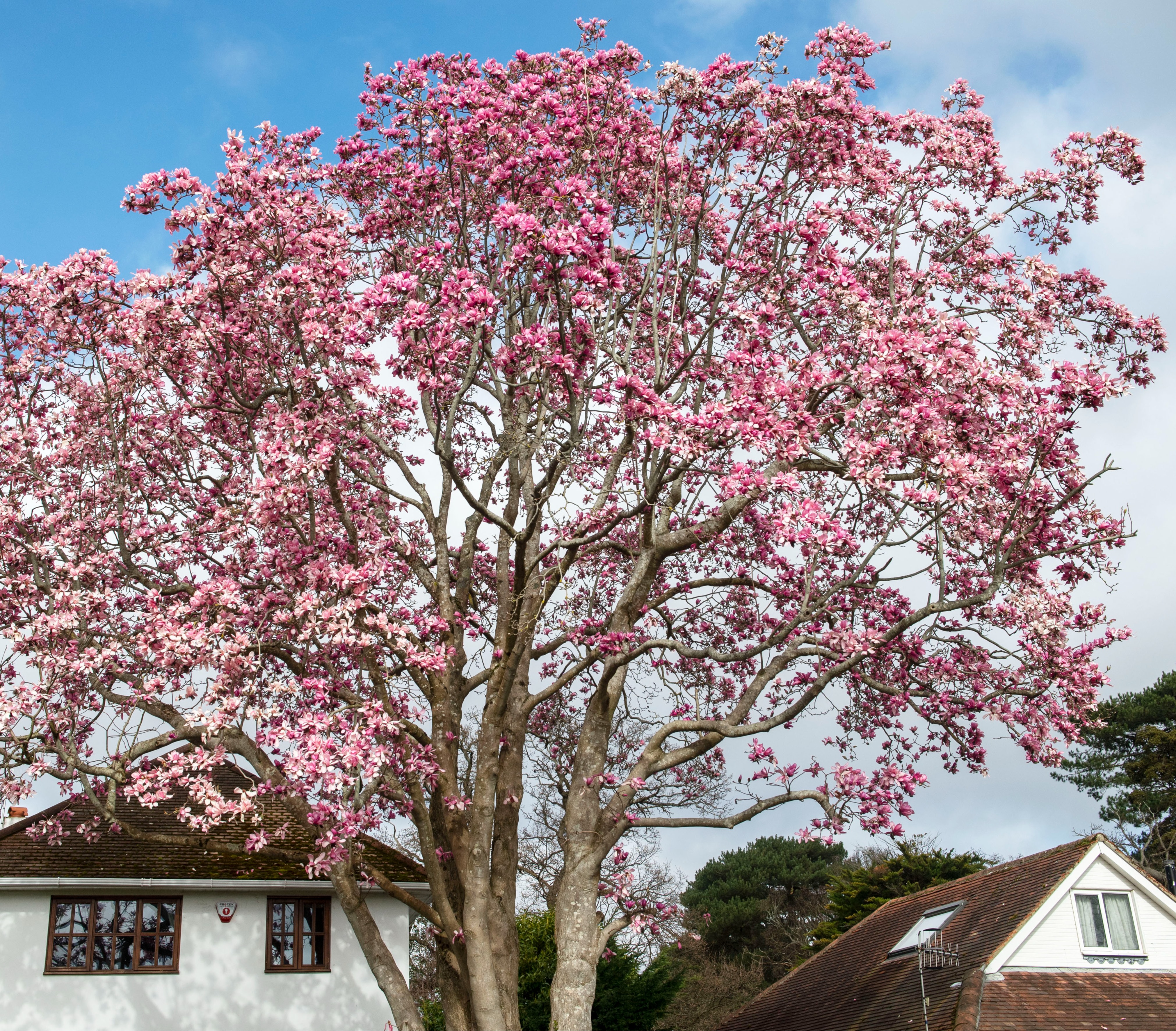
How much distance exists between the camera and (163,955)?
19.4 meters

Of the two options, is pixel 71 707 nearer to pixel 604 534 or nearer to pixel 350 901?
pixel 350 901

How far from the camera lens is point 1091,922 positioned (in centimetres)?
1941

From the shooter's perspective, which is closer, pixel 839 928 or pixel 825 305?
pixel 825 305

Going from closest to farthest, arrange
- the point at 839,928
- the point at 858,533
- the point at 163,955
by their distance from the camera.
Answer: the point at 858,533, the point at 163,955, the point at 839,928

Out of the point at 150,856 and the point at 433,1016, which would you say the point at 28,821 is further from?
the point at 433,1016

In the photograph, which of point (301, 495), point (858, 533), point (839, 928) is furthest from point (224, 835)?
point (839, 928)

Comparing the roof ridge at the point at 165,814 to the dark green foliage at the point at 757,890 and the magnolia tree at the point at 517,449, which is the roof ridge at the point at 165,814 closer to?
the magnolia tree at the point at 517,449

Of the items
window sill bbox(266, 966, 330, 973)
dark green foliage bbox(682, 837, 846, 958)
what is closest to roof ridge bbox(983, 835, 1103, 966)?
window sill bbox(266, 966, 330, 973)

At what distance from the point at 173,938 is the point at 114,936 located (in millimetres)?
934

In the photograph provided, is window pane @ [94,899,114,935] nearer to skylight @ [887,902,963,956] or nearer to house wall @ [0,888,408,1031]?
house wall @ [0,888,408,1031]

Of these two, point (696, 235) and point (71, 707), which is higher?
point (696, 235)

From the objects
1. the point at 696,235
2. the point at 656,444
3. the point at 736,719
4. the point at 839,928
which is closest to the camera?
the point at 656,444

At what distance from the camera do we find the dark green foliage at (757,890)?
46.8 metres

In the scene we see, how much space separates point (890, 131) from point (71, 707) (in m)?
11.9
